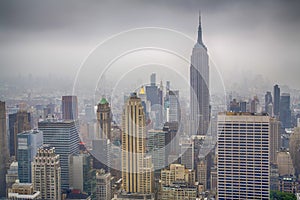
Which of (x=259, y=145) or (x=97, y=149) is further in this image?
(x=259, y=145)

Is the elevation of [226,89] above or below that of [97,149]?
above

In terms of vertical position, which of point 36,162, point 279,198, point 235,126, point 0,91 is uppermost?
point 0,91

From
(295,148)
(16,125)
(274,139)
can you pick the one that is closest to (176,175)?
(274,139)

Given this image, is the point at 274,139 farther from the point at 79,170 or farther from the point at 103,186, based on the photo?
the point at 79,170

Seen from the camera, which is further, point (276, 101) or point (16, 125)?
point (276, 101)

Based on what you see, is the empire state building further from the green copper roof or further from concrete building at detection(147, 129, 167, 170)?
the green copper roof

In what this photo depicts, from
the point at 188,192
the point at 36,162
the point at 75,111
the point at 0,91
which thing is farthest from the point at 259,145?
the point at 0,91

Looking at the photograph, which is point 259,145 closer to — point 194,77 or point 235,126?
point 235,126
